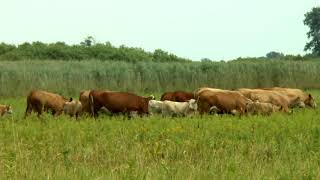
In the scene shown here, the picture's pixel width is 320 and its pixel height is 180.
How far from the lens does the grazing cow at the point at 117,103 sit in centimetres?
1592

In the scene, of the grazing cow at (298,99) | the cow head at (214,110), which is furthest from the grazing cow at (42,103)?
the grazing cow at (298,99)

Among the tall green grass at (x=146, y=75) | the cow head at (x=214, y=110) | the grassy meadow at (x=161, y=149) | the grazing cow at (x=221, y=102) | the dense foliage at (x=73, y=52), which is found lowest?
the grassy meadow at (x=161, y=149)

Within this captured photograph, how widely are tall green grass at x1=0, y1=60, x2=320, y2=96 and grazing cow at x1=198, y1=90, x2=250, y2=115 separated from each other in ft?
38.9

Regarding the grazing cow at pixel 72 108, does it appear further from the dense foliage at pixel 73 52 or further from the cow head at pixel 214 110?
the dense foliage at pixel 73 52

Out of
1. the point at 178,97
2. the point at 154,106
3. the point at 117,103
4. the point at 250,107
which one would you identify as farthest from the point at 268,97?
the point at 117,103

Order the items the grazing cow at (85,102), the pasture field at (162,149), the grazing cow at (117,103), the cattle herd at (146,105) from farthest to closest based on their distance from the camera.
A: the grazing cow at (85,102), the grazing cow at (117,103), the cattle herd at (146,105), the pasture field at (162,149)

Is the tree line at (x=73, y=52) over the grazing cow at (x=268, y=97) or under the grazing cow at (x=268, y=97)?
over

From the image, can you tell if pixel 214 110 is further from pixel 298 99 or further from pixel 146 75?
pixel 146 75

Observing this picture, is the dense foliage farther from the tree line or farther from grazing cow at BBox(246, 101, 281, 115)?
grazing cow at BBox(246, 101, 281, 115)

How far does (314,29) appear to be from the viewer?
71.4m

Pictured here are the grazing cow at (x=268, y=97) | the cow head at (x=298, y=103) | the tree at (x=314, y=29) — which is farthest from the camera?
the tree at (x=314, y=29)

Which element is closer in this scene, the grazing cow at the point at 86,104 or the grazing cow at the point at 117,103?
the grazing cow at the point at 117,103

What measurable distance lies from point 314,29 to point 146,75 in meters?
46.1

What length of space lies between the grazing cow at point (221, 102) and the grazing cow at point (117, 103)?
5.18 ft
